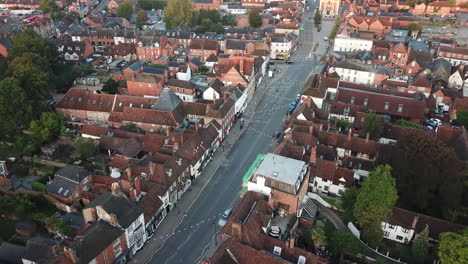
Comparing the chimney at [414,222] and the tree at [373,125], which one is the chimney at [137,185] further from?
the tree at [373,125]

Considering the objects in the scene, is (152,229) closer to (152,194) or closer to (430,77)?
(152,194)

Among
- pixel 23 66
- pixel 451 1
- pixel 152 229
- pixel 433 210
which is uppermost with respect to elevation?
pixel 451 1

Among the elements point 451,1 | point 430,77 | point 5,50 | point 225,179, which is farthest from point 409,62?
point 5,50

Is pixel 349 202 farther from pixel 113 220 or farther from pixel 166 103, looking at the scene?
pixel 166 103

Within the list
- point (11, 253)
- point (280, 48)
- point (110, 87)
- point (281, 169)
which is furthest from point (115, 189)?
point (280, 48)

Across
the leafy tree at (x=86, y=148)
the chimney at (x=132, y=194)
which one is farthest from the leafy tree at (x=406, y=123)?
the leafy tree at (x=86, y=148)

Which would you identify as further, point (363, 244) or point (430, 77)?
point (430, 77)
